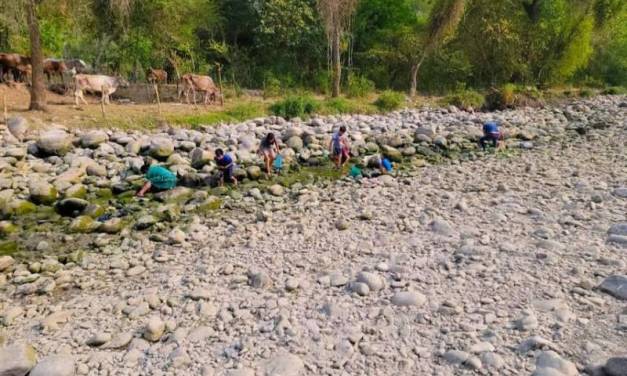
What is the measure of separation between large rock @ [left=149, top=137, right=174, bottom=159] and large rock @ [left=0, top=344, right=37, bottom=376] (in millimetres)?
7545

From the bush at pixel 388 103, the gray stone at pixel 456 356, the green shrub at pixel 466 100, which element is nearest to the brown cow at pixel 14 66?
the bush at pixel 388 103

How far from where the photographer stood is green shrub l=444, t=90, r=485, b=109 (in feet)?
65.8

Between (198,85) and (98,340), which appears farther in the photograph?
(198,85)

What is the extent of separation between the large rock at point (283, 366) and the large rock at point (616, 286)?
3683mm

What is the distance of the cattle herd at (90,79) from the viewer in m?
15.4

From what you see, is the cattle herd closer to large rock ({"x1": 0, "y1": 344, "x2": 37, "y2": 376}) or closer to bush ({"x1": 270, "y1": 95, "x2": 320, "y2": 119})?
bush ({"x1": 270, "y1": 95, "x2": 320, "y2": 119})

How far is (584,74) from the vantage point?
2780 centimetres

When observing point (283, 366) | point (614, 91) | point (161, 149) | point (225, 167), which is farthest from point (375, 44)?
point (283, 366)

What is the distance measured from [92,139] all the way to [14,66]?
8.46 metres

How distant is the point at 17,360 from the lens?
4.41 meters

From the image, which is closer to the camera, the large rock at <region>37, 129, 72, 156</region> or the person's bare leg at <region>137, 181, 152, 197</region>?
the person's bare leg at <region>137, 181, 152, 197</region>

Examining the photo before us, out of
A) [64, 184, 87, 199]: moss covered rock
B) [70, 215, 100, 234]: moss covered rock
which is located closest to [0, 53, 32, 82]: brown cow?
[64, 184, 87, 199]: moss covered rock

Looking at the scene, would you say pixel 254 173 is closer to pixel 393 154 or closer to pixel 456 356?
pixel 393 154

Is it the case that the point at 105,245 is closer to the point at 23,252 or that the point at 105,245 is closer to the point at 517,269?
the point at 23,252
